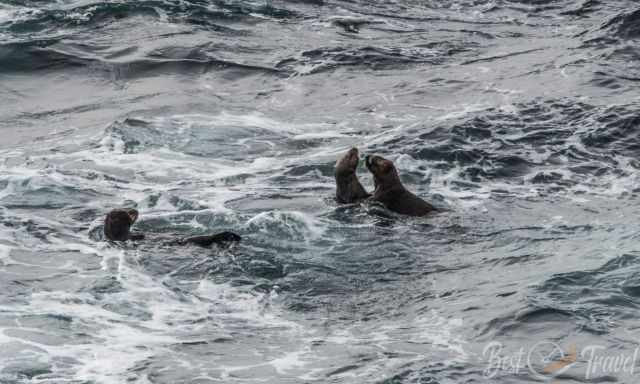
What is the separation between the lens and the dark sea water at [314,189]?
31.8 ft

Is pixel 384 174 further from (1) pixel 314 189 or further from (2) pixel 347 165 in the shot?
(1) pixel 314 189

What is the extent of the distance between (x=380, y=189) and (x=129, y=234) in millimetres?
3005

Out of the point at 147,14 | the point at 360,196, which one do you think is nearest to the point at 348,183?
the point at 360,196

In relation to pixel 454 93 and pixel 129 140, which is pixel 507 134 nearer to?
pixel 454 93

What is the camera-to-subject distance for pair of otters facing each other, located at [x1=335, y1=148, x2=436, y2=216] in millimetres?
13680

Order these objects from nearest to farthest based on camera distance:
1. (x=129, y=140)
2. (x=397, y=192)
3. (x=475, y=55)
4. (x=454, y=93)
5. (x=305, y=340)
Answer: (x=305, y=340)
(x=397, y=192)
(x=129, y=140)
(x=454, y=93)
(x=475, y=55)

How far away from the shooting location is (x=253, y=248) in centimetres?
1238

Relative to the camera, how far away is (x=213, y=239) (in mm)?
12211

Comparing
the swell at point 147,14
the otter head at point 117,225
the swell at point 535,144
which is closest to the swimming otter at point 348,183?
the swell at point 535,144

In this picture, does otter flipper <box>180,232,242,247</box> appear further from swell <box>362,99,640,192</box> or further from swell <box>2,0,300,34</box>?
swell <box>2,0,300,34</box>

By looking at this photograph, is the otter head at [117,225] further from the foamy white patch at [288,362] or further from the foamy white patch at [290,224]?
the foamy white patch at [288,362]

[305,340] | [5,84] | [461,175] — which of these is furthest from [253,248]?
[5,84]

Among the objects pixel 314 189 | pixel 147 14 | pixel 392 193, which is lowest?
pixel 314 189

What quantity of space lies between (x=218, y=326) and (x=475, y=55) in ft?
42.3
